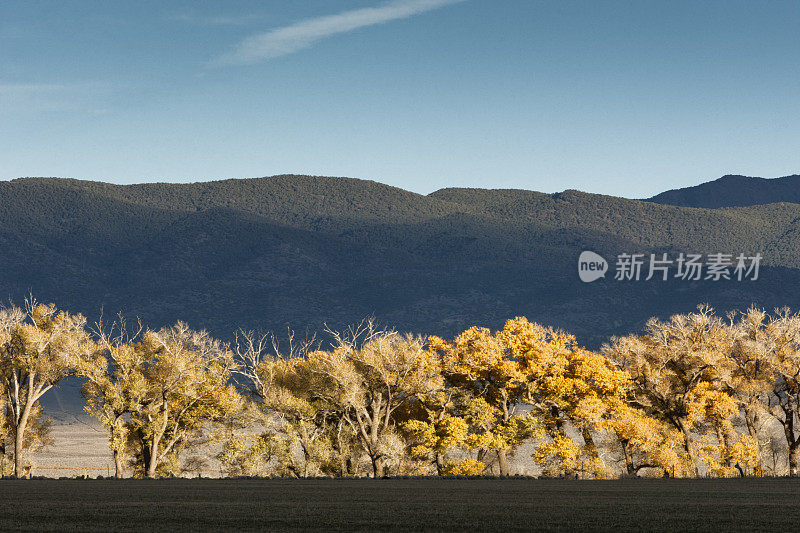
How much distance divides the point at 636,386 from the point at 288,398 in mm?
21058

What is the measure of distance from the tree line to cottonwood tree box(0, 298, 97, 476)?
101 mm

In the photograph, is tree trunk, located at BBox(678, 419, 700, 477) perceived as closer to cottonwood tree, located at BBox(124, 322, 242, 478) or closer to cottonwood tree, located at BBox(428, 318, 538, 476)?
cottonwood tree, located at BBox(428, 318, 538, 476)

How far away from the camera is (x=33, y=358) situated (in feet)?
187

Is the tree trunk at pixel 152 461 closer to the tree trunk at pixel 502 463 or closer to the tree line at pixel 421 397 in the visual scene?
the tree line at pixel 421 397

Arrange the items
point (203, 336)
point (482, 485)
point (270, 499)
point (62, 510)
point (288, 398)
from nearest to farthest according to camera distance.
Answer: point (62, 510) < point (270, 499) < point (482, 485) < point (288, 398) < point (203, 336)

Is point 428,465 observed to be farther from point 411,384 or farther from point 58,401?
point 58,401

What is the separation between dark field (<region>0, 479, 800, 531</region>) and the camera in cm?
2383

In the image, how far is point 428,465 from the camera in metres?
58.7

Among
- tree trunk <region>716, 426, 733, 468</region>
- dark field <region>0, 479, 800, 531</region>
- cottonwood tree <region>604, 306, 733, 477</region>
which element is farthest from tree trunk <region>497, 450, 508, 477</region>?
dark field <region>0, 479, 800, 531</region>

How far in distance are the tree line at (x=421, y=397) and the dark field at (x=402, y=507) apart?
1424cm

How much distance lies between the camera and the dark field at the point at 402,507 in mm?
23828

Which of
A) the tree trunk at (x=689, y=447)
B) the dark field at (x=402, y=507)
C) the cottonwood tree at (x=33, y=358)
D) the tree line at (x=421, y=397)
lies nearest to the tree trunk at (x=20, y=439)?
the cottonwood tree at (x=33, y=358)

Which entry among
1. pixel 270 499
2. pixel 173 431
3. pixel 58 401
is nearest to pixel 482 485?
pixel 270 499

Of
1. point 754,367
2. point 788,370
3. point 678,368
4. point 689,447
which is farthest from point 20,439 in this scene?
point 788,370
